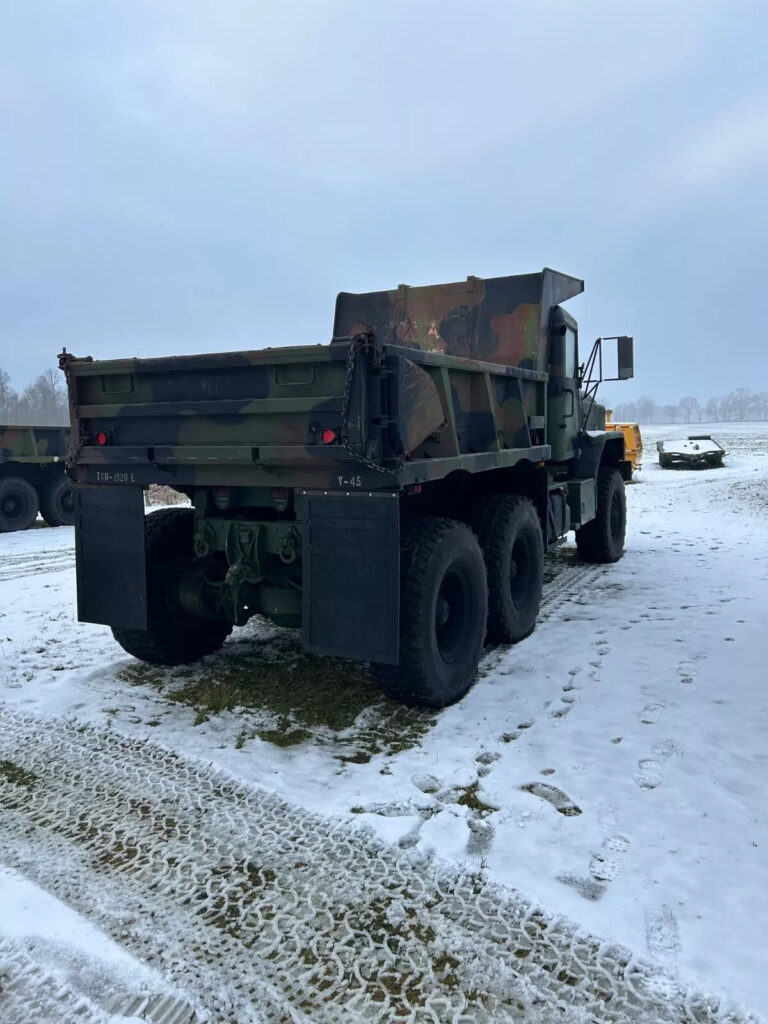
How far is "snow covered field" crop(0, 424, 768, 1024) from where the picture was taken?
2.25 meters

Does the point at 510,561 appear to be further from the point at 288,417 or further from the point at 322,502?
the point at 288,417

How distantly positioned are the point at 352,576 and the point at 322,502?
414mm

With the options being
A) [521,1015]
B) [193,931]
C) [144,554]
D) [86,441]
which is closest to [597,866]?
[521,1015]

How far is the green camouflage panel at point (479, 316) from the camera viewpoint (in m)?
6.22

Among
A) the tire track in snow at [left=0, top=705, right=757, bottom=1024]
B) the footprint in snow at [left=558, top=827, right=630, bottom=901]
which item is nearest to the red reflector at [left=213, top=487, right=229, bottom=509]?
the tire track in snow at [left=0, top=705, right=757, bottom=1024]

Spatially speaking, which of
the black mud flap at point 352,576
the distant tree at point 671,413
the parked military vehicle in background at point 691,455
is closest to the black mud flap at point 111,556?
the black mud flap at point 352,576

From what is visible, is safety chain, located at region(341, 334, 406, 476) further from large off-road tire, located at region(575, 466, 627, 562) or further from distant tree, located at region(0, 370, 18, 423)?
distant tree, located at region(0, 370, 18, 423)

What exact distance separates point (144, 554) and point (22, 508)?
32.8 ft

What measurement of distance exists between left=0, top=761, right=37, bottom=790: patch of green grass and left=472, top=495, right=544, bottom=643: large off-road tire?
304cm

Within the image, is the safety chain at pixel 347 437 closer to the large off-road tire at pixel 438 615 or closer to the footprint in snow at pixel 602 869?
the large off-road tire at pixel 438 615

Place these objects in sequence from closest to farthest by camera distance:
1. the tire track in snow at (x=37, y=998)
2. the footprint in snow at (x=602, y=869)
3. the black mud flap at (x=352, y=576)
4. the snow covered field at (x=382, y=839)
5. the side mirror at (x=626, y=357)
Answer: the tire track in snow at (x=37, y=998) → the snow covered field at (x=382, y=839) → the footprint in snow at (x=602, y=869) → the black mud flap at (x=352, y=576) → the side mirror at (x=626, y=357)

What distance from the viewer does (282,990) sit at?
223 cm

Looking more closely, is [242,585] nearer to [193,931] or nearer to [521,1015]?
[193,931]

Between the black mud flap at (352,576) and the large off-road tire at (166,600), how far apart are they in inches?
49.8
